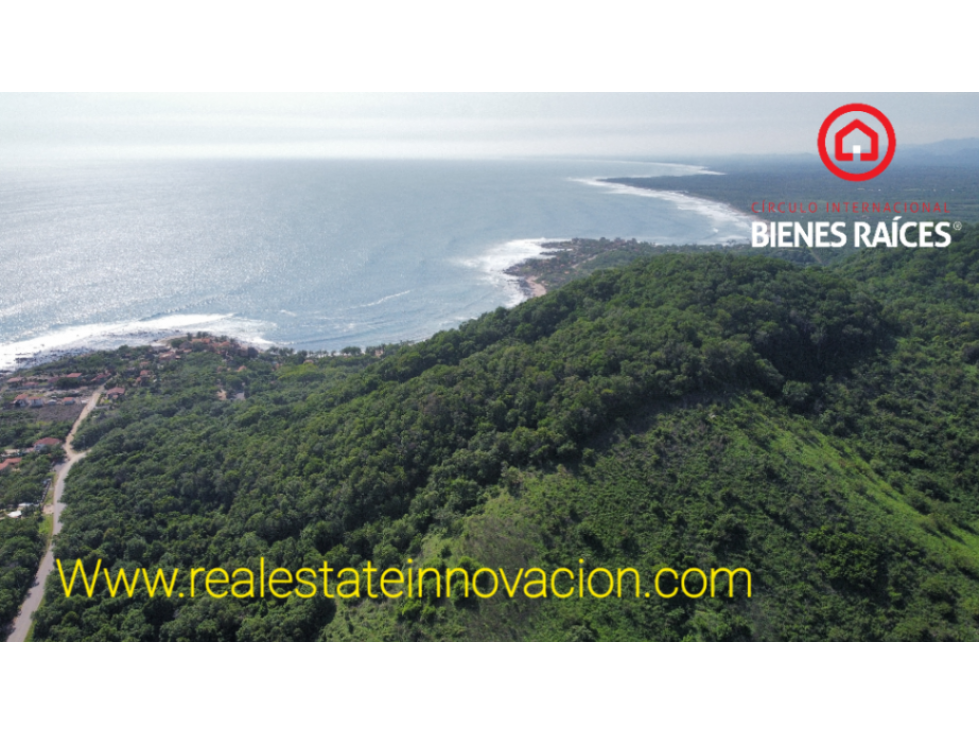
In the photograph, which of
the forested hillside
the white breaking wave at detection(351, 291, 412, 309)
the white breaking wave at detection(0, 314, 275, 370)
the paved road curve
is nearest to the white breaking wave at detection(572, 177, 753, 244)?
the white breaking wave at detection(351, 291, 412, 309)

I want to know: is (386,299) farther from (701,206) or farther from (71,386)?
(701,206)

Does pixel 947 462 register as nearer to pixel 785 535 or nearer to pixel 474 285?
pixel 785 535

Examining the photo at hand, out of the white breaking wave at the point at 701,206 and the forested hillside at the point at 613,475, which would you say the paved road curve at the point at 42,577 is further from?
the white breaking wave at the point at 701,206

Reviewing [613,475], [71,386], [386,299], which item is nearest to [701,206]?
[386,299]

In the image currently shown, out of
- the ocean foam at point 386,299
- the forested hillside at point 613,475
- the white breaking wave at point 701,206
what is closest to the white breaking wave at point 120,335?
the ocean foam at point 386,299
